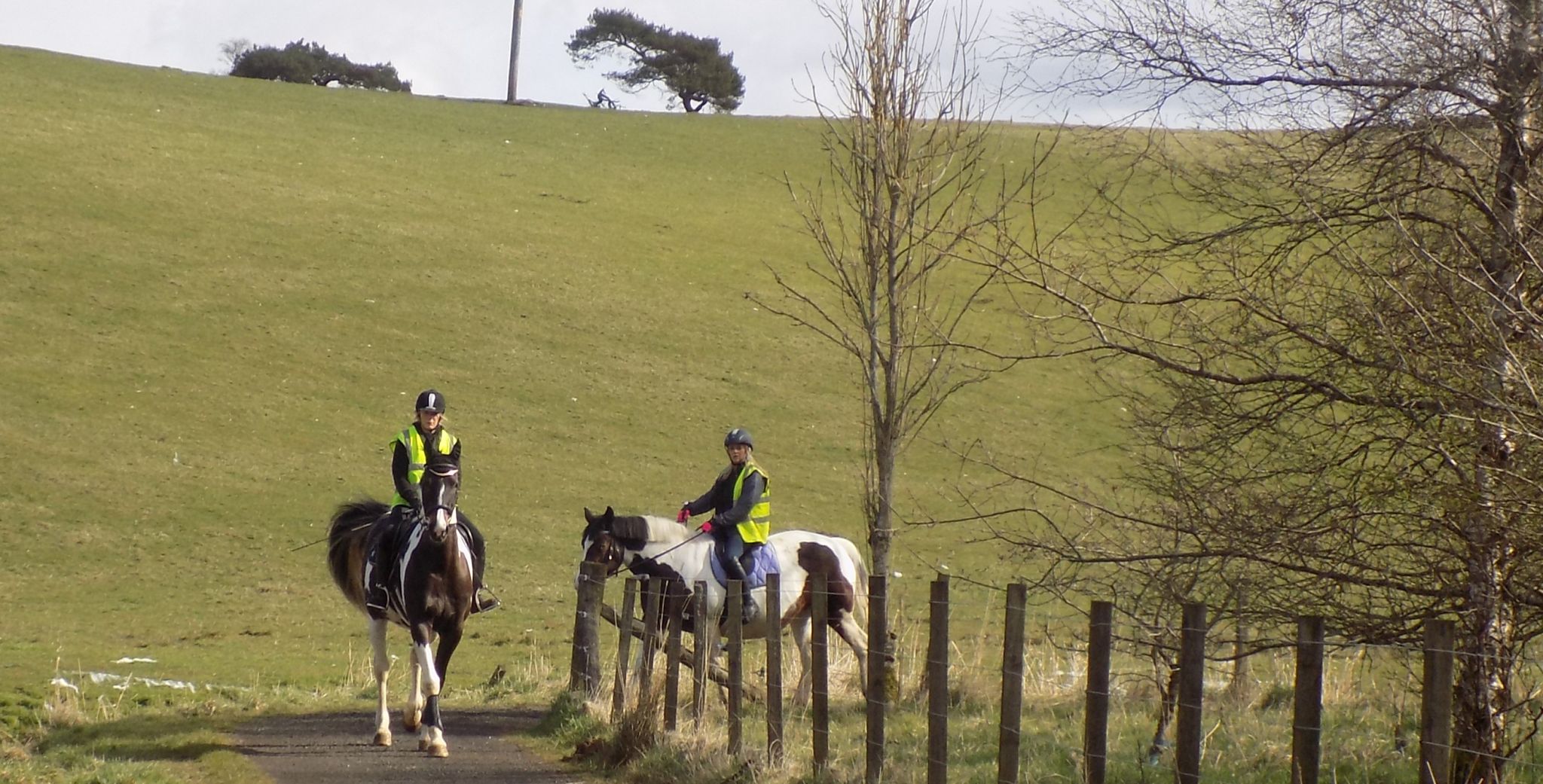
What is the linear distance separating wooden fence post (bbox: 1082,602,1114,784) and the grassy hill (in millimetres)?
3069

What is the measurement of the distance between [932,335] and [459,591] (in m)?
4.73

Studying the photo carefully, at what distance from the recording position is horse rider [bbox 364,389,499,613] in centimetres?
1043

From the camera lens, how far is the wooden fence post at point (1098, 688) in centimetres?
600

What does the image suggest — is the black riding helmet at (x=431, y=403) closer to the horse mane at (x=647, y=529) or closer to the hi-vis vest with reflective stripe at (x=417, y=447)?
the hi-vis vest with reflective stripe at (x=417, y=447)

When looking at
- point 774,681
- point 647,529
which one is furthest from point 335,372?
point 774,681

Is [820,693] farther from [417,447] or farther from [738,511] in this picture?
[738,511]

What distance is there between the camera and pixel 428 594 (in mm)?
10469

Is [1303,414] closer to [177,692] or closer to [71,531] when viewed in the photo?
[177,692]

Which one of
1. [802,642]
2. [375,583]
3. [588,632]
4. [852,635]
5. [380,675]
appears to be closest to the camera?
[380,675]

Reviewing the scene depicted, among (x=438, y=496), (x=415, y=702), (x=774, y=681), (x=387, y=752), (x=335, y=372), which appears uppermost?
(x=335, y=372)

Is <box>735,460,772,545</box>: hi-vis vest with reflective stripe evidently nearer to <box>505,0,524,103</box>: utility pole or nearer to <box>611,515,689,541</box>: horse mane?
<box>611,515,689,541</box>: horse mane

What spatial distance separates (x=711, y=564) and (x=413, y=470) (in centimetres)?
296

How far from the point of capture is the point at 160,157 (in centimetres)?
4759

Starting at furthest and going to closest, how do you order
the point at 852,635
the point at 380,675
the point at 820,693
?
the point at 852,635 < the point at 380,675 < the point at 820,693
